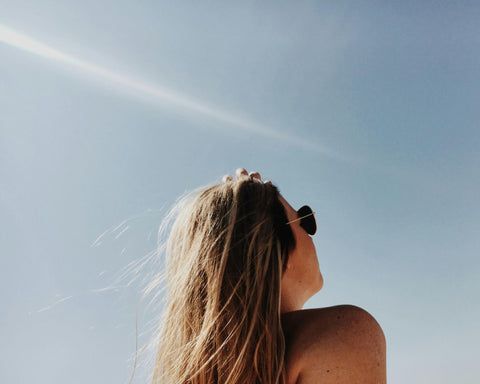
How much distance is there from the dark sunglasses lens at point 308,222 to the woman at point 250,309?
0.21 feet

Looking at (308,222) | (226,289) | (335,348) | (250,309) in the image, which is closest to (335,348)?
(335,348)

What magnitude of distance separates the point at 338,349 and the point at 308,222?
4.10 feet

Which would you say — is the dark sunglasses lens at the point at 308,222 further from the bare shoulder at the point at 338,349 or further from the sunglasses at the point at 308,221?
the bare shoulder at the point at 338,349

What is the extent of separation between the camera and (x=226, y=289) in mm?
2588

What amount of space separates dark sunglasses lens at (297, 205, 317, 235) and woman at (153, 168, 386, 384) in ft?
0.21

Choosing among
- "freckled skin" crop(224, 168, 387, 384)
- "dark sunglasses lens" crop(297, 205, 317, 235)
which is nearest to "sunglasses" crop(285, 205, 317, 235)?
"dark sunglasses lens" crop(297, 205, 317, 235)

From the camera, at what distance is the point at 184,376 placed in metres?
2.41

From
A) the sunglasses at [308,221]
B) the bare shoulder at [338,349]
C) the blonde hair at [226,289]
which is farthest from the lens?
the sunglasses at [308,221]

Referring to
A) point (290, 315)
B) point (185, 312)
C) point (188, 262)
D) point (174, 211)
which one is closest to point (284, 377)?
point (290, 315)

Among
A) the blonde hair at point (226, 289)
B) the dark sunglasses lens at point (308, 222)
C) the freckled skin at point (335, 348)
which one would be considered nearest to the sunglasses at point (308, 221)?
the dark sunglasses lens at point (308, 222)

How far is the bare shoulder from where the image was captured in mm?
2174

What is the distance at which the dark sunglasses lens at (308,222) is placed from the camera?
10.7ft

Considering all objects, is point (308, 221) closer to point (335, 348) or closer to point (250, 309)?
point (250, 309)

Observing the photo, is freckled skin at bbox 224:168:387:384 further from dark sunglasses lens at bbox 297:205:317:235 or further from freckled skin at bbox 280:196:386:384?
dark sunglasses lens at bbox 297:205:317:235
